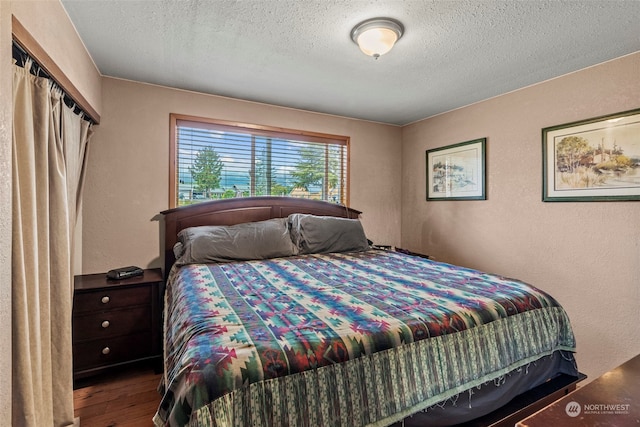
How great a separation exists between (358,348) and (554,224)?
7.75 ft

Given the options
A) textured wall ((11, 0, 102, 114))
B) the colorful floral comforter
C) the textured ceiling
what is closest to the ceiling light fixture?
the textured ceiling

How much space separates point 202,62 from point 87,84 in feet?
2.65

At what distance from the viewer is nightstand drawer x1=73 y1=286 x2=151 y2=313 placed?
213 centimetres

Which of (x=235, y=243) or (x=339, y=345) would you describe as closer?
(x=339, y=345)

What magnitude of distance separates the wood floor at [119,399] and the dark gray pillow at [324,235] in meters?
1.56

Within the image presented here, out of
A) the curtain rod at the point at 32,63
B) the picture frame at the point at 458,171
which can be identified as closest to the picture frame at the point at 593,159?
the picture frame at the point at 458,171

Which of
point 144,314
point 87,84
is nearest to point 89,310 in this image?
point 144,314

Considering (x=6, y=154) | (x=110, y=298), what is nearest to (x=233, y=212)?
(x=110, y=298)

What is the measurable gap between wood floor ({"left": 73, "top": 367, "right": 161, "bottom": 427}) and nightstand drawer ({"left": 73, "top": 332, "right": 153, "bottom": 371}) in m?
0.14

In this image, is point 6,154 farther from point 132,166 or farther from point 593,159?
point 593,159

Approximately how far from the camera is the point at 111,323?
2.22 metres

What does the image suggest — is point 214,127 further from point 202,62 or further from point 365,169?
point 365,169

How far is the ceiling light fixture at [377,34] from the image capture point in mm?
1810

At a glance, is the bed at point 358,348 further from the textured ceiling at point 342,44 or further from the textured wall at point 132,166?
the textured ceiling at point 342,44
